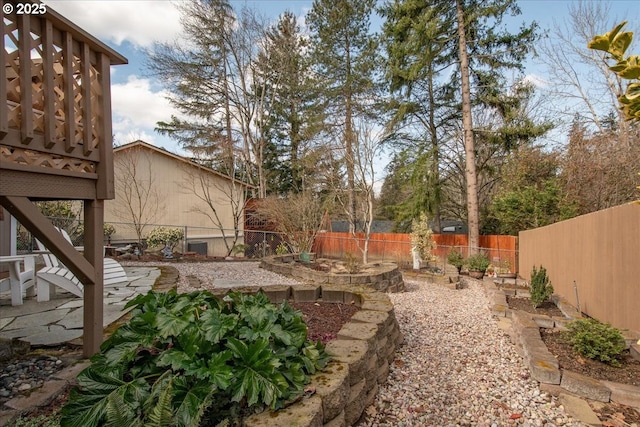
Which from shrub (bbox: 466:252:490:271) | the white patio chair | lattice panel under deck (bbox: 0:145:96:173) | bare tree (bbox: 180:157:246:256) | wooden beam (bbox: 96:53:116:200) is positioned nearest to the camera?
lattice panel under deck (bbox: 0:145:96:173)

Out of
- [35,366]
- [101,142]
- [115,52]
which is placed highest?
[115,52]

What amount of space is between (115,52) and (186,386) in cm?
237

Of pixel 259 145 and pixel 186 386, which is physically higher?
pixel 259 145

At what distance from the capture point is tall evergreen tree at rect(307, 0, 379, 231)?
48.1 ft

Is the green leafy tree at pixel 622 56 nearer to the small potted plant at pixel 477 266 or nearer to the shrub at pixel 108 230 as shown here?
the small potted plant at pixel 477 266

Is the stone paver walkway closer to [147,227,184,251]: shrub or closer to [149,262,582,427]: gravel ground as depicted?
[149,262,582,427]: gravel ground

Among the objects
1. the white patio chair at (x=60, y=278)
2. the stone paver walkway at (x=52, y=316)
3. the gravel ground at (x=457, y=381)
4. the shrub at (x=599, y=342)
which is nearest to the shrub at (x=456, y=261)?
the gravel ground at (x=457, y=381)

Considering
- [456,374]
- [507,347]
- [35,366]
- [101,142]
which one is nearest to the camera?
[35,366]

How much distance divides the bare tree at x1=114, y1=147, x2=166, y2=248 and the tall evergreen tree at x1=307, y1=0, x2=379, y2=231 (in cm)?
740

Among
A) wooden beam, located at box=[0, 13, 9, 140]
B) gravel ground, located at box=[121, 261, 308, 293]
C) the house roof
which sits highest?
the house roof

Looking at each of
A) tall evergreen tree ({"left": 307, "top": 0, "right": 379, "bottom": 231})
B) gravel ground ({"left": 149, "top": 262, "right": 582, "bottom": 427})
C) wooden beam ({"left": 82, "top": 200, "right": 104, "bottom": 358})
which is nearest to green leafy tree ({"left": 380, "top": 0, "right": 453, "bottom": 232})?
tall evergreen tree ({"left": 307, "top": 0, "right": 379, "bottom": 231})

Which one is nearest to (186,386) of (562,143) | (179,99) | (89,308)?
(89,308)

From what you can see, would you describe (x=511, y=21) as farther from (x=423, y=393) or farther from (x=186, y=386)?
(x=186, y=386)

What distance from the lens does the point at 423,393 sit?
2494mm
